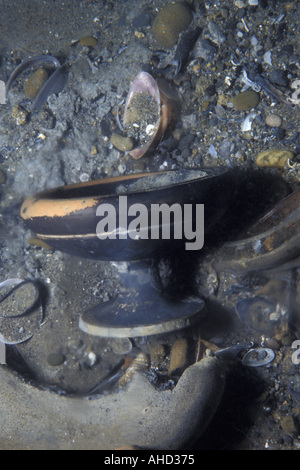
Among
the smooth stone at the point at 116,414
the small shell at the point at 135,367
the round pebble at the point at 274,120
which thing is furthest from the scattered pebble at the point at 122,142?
the smooth stone at the point at 116,414

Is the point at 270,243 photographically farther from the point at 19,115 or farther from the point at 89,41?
the point at 89,41

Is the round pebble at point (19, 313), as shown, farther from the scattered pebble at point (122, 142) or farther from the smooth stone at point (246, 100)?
the smooth stone at point (246, 100)

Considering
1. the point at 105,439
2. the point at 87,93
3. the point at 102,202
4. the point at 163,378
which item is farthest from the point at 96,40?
the point at 105,439

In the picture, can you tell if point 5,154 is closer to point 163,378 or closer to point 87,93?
point 87,93

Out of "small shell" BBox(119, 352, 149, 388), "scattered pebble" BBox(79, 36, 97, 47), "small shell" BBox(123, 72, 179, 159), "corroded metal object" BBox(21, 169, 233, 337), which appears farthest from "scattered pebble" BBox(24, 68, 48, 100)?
"small shell" BBox(119, 352, 149, 388)

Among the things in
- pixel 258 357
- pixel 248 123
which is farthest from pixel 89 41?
pixel 258 357
